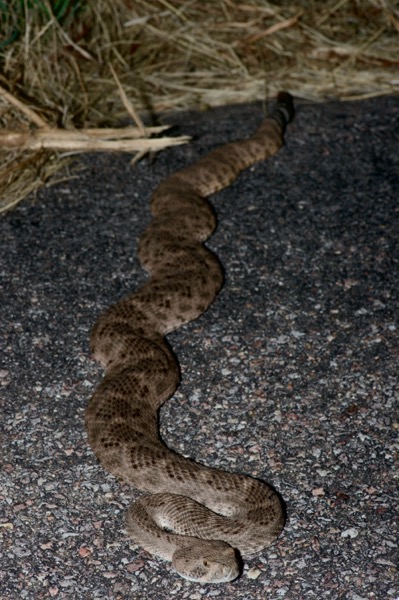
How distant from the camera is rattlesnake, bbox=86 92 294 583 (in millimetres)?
4707

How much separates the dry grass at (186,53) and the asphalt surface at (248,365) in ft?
2.34

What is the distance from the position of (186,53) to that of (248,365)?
16.0ft

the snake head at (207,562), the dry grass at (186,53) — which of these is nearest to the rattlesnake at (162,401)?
the snake head at (207,562)

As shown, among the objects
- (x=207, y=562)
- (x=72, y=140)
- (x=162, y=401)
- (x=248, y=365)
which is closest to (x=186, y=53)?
(x=72, y=140)

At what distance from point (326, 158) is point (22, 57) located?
297 centimetres

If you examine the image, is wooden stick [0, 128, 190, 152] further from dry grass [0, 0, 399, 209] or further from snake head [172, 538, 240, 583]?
snake head [172, 538, 240, 583]

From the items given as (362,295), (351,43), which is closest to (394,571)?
(362,295)

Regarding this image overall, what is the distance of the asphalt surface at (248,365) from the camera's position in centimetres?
464

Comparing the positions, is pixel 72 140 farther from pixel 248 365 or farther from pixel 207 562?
pixel 207 562

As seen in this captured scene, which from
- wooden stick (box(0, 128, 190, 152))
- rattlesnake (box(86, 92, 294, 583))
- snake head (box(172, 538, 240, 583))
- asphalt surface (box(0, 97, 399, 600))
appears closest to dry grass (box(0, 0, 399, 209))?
wooden stick (box(0, 128, 190, 152))

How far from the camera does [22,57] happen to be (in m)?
8.91

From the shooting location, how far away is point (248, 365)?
604 cm

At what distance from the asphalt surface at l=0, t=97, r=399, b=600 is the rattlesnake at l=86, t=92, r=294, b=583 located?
10 centimetres

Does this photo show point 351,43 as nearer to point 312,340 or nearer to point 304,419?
point 312,340
